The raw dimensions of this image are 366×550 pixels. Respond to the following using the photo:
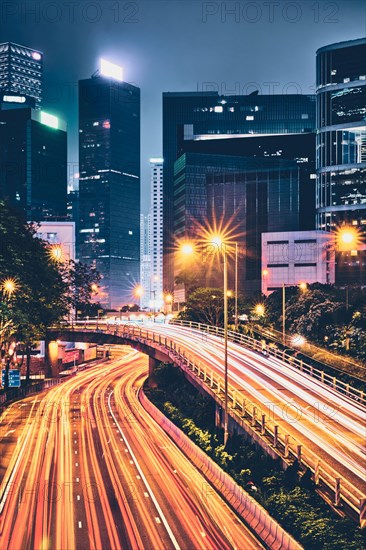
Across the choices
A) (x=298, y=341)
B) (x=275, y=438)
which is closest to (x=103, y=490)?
(x=275, y=438)

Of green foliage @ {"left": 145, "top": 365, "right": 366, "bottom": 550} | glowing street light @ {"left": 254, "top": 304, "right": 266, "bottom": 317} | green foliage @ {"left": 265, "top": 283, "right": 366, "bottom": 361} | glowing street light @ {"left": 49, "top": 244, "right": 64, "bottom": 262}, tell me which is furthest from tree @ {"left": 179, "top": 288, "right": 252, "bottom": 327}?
green foliage @ {"left": 145, "top": 365, "right": 366, "bottom": 550}

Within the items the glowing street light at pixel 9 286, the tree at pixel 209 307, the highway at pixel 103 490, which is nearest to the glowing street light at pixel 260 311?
the tree at pixel 209 307

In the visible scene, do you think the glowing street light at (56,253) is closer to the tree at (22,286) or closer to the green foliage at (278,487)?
the tree at (22,286)

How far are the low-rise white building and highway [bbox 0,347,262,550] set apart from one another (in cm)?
9383

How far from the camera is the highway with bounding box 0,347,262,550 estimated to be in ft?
93.0

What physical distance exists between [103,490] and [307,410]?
1280 cm

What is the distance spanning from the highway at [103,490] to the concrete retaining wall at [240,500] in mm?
458

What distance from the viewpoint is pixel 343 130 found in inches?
6644

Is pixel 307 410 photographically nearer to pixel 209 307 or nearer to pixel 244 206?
pixel 209 307

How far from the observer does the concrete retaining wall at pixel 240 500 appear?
2700cm

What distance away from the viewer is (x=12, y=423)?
58406 millimetres

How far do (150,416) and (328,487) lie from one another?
109ft

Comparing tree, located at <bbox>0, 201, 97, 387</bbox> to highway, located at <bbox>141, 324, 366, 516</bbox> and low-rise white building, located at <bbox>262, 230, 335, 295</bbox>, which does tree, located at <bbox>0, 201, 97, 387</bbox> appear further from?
low-rise white building, located at <bbox>262, 230, 335, 295</bbox>

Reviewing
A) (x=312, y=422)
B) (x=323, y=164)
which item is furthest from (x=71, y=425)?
(x=323, y=164)
